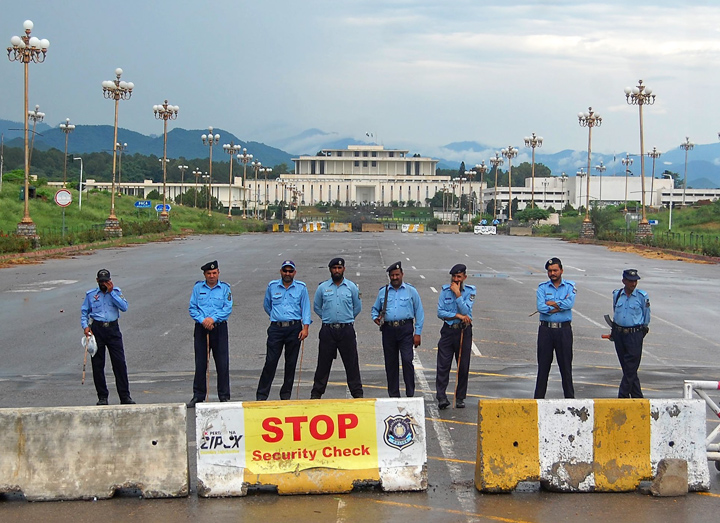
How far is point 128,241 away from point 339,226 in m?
57.2

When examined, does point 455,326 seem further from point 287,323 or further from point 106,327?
point 106,327

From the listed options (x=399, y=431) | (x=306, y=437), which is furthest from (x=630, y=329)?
(x=306, y=437)

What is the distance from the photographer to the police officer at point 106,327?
35.3ft

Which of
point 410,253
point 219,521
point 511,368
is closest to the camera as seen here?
point 219,521

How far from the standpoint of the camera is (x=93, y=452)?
7.68 metres

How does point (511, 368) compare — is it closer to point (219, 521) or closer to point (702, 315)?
point (219, 521)

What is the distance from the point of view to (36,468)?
300 inches

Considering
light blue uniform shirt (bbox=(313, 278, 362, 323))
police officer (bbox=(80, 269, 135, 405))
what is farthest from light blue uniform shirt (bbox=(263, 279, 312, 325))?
police officer (bbox=(80, 269, 135, 405))

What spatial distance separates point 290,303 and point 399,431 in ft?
11.1

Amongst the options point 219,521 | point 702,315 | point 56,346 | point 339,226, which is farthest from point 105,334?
point 339,226

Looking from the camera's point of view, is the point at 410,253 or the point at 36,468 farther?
the point at 410,253

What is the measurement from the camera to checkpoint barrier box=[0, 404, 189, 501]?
7602 mm

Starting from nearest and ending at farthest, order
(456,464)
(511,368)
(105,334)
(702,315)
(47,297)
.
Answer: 1. (456,464)
2. (105,334)
3. (511,368)
4. (702,315)
5. (47,297)

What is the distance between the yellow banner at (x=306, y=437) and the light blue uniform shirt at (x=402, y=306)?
2961 mm
